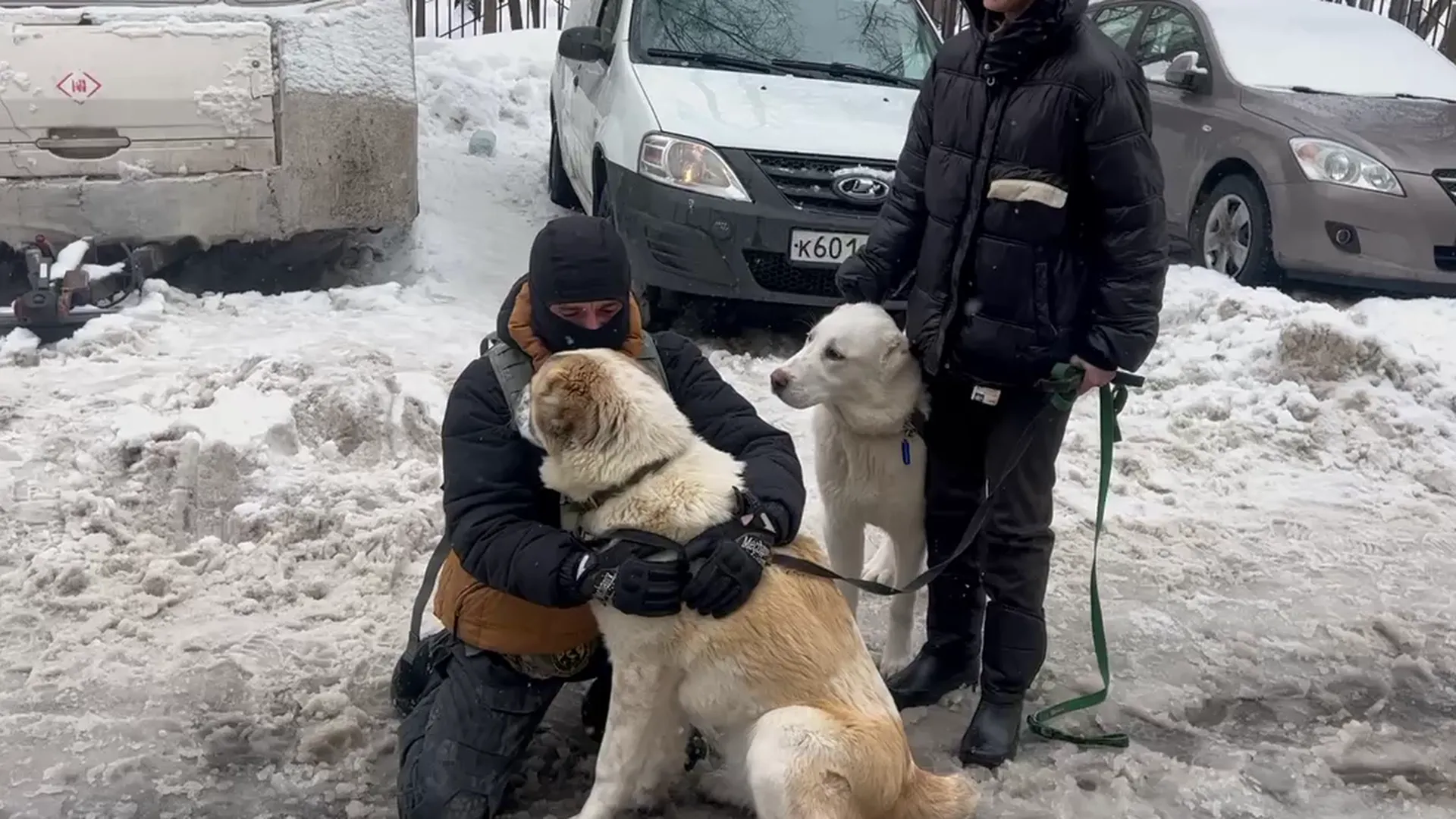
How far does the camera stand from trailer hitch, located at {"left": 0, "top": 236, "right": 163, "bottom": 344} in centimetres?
594

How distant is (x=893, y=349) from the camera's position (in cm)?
365

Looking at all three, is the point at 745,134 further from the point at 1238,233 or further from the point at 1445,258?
the point at 1445,258

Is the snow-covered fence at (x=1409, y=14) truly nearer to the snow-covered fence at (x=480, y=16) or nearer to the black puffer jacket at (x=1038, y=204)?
the snow-covered fence at (x=480, y=16)

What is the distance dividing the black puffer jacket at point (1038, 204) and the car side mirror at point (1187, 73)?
6240 mm

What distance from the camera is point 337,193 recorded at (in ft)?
22.4

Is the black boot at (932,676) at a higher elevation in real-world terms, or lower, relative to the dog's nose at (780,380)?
lower

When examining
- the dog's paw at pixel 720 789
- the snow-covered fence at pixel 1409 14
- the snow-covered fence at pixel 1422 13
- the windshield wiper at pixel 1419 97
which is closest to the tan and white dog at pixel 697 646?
the dog's paw at pixel 720 789

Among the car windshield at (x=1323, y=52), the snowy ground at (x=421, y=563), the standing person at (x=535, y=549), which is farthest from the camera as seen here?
the car windshield at (x=1323, y=52)

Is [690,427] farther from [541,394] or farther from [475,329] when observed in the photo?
[475,329]

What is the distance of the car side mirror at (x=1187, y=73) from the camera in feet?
29.3

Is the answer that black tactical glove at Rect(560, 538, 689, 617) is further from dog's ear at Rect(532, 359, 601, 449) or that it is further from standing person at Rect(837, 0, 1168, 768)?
standing person at Rect(837, 0, 1168, 768)

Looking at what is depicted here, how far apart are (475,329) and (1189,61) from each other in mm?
5538

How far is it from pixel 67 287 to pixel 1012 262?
482cm

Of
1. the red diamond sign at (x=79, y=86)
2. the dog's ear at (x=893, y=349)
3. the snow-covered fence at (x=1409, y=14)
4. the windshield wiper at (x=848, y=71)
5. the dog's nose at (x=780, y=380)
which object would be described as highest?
the snow-covered fence at (x=1409, y=14)
